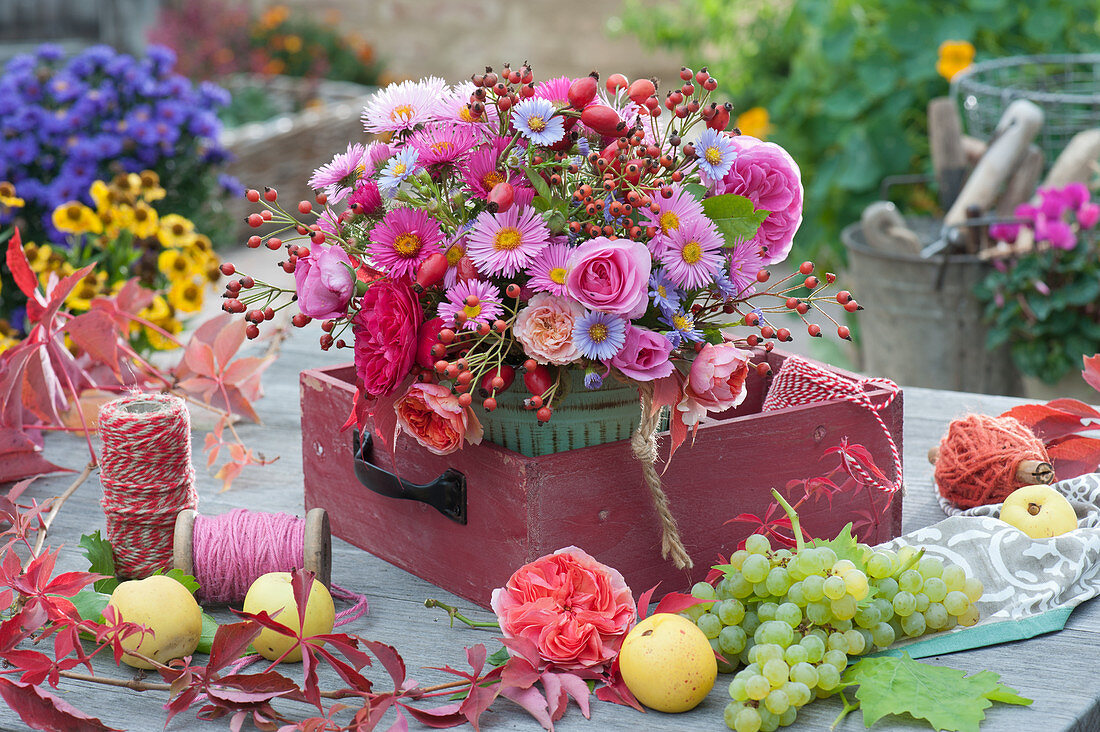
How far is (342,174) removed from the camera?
3.08ft

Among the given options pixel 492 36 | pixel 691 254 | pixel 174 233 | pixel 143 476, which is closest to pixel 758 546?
pixel 691 254

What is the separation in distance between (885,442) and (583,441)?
34cm

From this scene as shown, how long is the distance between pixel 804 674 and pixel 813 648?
3 cm

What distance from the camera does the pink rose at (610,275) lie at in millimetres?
827

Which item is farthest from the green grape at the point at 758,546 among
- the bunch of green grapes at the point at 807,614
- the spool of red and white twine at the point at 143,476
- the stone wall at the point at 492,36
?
the stone wall at the point at 492,36

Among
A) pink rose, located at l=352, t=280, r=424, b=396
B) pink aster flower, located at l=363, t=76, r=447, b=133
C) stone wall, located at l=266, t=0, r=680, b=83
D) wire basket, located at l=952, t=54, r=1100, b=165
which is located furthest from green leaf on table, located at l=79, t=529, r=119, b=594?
stone wall, located at l=266, t=0, r=680, b=83

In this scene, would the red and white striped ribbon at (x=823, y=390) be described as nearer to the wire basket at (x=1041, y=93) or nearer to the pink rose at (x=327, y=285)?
the pink rose at (x=327, y=285)

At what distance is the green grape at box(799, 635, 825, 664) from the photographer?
81 cm

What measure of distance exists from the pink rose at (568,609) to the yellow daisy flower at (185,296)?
1.02 metres

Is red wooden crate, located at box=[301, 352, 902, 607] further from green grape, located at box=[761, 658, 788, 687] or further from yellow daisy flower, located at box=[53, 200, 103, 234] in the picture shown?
yellow daisy flower, located at box=[53, 200, 103, 234]

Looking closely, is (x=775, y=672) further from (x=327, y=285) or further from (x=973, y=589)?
(x=327, y=285)

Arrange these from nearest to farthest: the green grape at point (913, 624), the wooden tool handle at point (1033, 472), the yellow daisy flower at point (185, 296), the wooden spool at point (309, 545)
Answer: the green grape at point (913, 624)
the wooden spool at point (309, 545)
the wooden tool handle at point (1033, 472)
the yellow daisy flower at point (185, 296)

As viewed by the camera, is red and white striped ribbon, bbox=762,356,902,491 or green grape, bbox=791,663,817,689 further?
red and white striped ribbon, bbox=762,356,902,491

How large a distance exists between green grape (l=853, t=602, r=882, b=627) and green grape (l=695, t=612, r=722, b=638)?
0.11m
